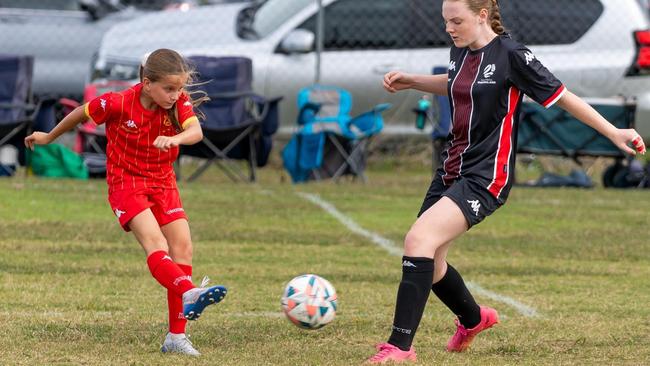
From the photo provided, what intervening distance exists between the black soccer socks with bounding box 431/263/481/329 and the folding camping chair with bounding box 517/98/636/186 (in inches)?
328

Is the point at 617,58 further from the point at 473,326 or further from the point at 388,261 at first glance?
the point at 473,326

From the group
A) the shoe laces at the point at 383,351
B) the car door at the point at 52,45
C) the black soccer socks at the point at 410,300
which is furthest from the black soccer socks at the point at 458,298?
the car door at the point at 52,45

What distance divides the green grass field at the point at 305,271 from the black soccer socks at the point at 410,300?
0.17 meters

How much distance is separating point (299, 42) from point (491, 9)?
830 centimetres

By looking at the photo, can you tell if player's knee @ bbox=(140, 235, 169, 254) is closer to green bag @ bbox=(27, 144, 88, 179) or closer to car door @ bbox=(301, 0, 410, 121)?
green bag @ bbox=(27, 144, 88, 179)

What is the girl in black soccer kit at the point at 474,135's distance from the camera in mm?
5484

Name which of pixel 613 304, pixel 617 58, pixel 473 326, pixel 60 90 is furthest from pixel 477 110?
pixel 60 90

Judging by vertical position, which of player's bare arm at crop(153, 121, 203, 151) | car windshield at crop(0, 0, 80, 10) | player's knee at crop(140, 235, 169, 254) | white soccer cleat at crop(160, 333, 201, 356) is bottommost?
car windshield at crop(0, 0, 80, 10)

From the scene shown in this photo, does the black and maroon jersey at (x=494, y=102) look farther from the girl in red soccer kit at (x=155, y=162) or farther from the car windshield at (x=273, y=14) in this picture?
the car windshield at (x=273, y=14)

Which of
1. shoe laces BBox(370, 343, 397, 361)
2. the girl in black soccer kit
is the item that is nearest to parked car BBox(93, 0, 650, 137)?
the girl in black soccer kit

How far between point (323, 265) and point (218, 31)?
6.63 meters

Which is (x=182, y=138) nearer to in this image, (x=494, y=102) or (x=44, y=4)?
(x=494, y=102)

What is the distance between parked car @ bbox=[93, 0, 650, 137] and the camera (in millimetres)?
14266

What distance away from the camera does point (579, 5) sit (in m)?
14.8
